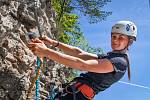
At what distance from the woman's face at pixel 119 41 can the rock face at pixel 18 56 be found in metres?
2.22

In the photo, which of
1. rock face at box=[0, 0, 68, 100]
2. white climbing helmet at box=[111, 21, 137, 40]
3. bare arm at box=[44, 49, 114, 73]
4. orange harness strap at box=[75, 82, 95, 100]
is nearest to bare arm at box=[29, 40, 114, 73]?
bare arm at box=[44, 49, 114, 73]

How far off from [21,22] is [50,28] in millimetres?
1330

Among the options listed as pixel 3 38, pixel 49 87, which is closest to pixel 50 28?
pixel 49 87

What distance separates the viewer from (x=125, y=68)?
5.92 meters

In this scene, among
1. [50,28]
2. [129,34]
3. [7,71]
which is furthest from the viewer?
[50,28]

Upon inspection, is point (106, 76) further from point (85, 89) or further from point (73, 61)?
point (73, 61)

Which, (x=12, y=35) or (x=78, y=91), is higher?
(x=12, y=35)

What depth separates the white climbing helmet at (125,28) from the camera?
620 centimetres

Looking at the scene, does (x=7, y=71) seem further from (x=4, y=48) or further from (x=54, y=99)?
(x=54, y=99)

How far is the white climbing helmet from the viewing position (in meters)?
6.20

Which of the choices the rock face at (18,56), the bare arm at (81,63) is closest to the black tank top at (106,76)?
the bare arm at (81,63)

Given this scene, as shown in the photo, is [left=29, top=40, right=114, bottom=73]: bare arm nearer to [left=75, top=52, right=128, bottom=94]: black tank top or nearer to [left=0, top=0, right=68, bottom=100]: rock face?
[left=75, top=52, right=128, bottom=94]: black tank top

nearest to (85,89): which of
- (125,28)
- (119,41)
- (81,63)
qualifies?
(81,63)

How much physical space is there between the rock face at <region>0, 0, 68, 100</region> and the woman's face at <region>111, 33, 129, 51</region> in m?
2.22
